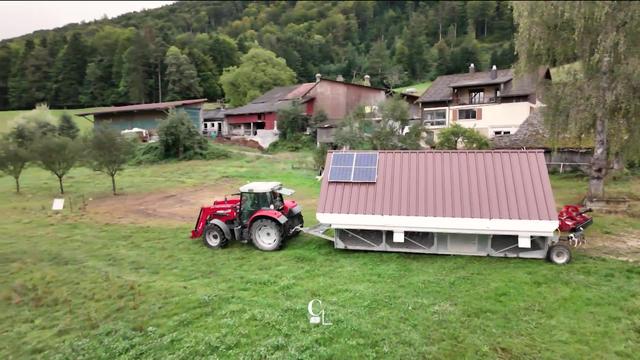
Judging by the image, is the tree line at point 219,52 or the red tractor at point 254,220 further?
Answer: the tree line at point 219,52

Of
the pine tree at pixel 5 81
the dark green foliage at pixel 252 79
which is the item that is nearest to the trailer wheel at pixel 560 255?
the dark green foliage at pixel 252 79

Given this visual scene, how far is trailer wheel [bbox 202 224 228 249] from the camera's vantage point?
1252 centimetres

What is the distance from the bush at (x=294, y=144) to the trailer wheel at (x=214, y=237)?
30.9m

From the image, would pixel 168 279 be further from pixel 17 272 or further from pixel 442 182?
pixel 442 182

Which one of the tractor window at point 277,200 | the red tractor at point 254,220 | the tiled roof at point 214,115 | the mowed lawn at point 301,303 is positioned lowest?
the mowed lawn at point 301,303

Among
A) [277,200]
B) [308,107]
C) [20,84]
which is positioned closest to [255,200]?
[277,200]

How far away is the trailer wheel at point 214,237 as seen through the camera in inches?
493

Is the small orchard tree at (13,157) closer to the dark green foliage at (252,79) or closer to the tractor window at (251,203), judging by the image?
the tractor window at (251,203)

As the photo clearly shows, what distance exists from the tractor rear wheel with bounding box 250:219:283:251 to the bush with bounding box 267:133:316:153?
103 feet

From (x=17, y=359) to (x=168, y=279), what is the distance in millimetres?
3473

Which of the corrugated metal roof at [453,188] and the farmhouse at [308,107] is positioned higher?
the farmhouse at [308,107]

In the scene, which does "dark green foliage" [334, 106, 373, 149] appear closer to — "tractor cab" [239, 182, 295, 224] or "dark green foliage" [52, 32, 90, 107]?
"tractor cab" [239, 182, 295, 224]

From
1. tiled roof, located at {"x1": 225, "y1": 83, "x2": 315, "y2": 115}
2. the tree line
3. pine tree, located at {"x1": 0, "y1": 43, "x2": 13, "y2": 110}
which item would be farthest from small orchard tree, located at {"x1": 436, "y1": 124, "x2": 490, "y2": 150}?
pine tree, located at {"x1": 0, "y1": 43, "x2": 13, "y2": 110}

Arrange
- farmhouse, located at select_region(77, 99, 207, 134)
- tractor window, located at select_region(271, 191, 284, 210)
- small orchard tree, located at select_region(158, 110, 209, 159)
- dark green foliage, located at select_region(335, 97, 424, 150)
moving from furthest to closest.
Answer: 1. farmhouse, located at select_region(77, 99, 207, 134)
2. small orchard tree, located at select_region(158, 110, 209, 159)
3. dark green foliage, located at select_region(335, 97, 424, 150)
4. tractor window, located at select_region(271, 191, 284, 210)
